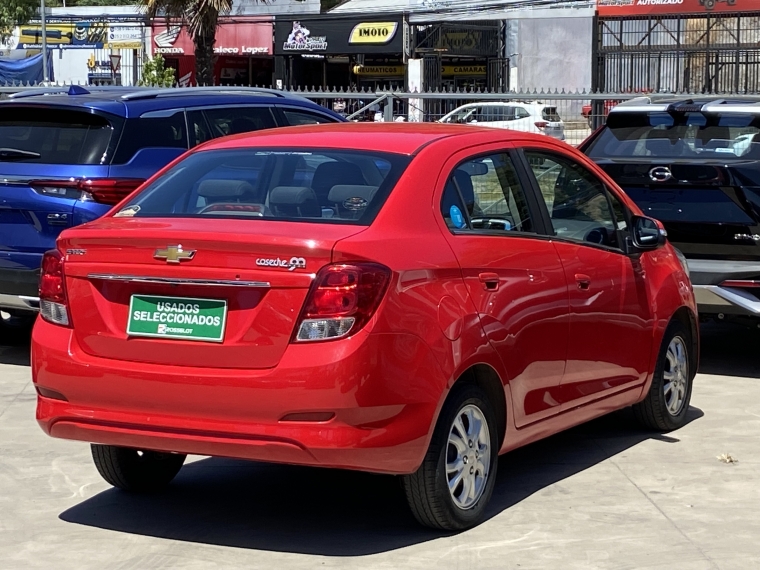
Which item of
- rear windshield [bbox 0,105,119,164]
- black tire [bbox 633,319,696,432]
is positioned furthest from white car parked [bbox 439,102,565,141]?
black tire [bbox 633,319,696,432]

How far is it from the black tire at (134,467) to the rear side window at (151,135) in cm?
297

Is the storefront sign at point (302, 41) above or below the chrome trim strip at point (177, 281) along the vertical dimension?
above

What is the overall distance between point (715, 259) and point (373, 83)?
37.4 meters

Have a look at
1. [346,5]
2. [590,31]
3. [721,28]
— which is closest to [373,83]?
[346,5]

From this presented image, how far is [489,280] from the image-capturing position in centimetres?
533

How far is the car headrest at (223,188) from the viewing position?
548 cm

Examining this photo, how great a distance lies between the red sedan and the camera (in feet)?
15.4

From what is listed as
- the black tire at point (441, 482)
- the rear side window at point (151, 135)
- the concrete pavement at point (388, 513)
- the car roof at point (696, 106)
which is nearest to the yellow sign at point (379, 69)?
the car roof at point (696, 106)

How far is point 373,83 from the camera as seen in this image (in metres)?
45.2

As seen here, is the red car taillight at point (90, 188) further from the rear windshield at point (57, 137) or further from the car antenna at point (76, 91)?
the car antenna at point (76, 91)

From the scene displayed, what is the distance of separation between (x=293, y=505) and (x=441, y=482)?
0.95m

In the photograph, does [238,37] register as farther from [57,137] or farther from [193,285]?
[193,285]

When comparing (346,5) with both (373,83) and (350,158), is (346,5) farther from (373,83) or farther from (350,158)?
(350,158)

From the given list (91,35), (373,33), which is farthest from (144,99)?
(91,35)
